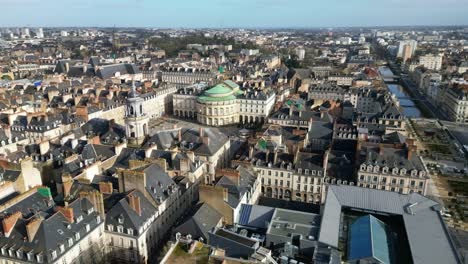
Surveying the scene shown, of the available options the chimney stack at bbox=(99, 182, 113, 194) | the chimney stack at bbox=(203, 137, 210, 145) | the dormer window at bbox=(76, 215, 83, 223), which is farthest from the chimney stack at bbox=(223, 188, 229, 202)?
the chimney stack at bbox=(203, 137, 210, 145)

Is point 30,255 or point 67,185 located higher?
point 67,185

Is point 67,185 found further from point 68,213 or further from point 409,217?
point 409,217

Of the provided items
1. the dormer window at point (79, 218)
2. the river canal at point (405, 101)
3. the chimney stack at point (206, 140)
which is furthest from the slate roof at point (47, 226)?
the river canal at point (405, 101)

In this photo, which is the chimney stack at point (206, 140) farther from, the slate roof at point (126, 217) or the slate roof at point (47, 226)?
the slate roof at point (47, 226)

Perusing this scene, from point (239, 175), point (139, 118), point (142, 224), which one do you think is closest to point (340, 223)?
point (239, 175)

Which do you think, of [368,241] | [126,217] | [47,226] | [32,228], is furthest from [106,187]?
[368,241]

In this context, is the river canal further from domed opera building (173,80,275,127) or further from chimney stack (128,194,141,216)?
chimney stack (128,194,141,216)
